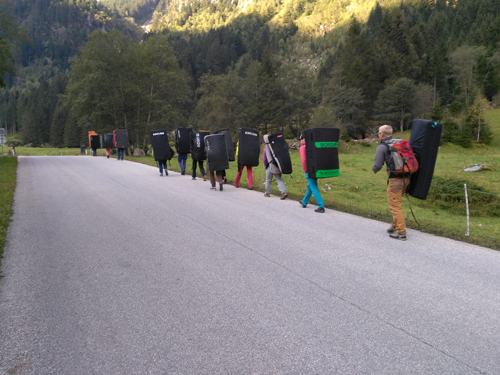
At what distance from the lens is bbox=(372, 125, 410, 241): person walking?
6.22 metres

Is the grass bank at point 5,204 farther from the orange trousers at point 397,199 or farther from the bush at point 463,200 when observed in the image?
the bush at point 463,200

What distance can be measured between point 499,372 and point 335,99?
211 ft

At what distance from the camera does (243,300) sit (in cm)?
375

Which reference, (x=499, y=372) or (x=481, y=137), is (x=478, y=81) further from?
(x=499, y=372)

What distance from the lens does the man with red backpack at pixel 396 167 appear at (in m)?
6.10

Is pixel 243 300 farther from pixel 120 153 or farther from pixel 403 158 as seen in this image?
pixel 120 153

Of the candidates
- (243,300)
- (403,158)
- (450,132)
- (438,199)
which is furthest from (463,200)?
(450,132)

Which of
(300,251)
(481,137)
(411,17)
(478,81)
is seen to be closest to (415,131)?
(300,251)

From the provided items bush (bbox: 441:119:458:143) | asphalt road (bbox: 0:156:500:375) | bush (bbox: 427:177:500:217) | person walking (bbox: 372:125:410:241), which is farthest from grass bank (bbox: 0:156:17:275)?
bush (bbox: 441:119:458:143)

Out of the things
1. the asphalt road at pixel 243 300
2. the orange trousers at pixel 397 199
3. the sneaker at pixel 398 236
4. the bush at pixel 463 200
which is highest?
the orange trousers at pixel 397 199

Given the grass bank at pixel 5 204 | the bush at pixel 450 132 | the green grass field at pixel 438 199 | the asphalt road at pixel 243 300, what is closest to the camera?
the asphalt road at pixel 243 300

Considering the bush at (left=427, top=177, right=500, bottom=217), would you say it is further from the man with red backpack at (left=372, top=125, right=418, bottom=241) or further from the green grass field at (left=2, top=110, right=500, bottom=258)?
the man with red backpack at (left=372, top=125, right=418, bottom=241)

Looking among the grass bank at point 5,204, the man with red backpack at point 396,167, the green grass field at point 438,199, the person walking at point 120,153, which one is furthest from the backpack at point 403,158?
the person walking at point 120,153

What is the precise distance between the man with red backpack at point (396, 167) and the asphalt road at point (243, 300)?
42 centimetres
